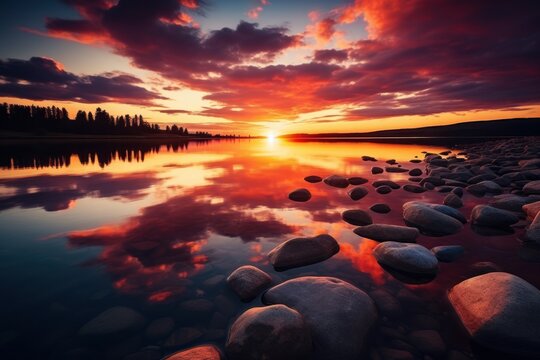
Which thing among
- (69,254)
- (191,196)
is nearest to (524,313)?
(69,254)

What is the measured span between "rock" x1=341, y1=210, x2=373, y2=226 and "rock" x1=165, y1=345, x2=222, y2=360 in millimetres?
5857

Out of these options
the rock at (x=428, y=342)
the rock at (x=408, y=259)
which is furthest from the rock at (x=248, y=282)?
the rock at (x=408, y=259)

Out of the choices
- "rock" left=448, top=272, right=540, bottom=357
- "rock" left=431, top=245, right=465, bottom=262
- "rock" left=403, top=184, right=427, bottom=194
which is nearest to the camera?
"rock" left=448, top=272, right=540, bottom=357

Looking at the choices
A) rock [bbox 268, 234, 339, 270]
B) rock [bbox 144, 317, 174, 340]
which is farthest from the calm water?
rock [bbox 268, 234, 339, 270]

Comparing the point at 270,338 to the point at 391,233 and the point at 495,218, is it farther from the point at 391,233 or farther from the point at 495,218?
the point at 495,218

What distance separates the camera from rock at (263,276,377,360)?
129 inches

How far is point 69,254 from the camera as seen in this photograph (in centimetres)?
583

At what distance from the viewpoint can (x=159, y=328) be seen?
11.9 ft

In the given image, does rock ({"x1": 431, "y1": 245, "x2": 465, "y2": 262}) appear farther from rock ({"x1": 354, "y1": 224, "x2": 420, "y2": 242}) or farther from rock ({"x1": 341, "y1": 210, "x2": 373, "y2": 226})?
rock ({"x1": 341, "y1": 210, "x2": 373, "y2": 226})

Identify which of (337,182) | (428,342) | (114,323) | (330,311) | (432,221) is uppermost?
(337,182)

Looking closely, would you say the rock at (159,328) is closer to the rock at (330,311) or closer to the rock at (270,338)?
the rock at (270,338)

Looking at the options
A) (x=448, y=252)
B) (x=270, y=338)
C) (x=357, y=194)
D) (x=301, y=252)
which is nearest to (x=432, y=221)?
(x=448, y=252)

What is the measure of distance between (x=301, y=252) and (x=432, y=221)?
438 centimetres

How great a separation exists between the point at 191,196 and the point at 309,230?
6.20 m
